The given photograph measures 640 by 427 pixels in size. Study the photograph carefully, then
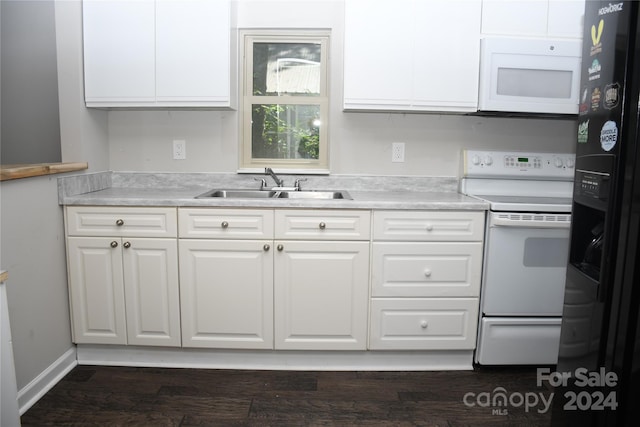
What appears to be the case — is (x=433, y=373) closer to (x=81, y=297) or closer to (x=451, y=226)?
(x=451, y=226)

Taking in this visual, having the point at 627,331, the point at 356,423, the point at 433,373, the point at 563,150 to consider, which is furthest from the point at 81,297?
the point at 563,150

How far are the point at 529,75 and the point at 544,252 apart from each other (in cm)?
93

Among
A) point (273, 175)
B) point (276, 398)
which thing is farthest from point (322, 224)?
point (276, 398)

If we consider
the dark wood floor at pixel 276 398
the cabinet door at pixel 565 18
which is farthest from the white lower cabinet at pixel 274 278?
the cabinet door at pixel 565 18

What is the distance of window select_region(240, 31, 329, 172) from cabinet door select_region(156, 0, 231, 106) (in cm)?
36

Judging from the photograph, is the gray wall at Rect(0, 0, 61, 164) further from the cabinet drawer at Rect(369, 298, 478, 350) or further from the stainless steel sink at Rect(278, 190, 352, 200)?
the cabinet drawer at Rect(369, 298, 478, 350)

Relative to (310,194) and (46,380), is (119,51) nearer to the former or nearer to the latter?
(310,194)

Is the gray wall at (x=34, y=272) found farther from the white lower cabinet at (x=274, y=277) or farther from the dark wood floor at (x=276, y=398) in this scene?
the dark wood floor at (x=276, y=398)

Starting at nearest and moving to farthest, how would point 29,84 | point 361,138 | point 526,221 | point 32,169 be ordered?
point 32,169
point 526,221
point 29,84
point 361,138

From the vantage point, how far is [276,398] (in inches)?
80.7

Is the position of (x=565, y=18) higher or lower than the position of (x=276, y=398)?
higher

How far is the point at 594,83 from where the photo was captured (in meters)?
1.32

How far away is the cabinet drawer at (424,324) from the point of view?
2.27m

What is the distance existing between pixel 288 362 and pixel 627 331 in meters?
1.56
